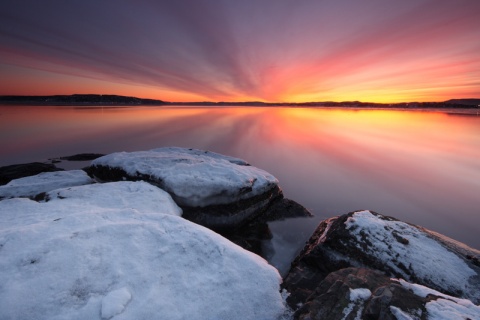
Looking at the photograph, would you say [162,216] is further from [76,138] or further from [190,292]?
[76,138]

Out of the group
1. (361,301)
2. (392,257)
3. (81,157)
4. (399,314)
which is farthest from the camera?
(81,157)

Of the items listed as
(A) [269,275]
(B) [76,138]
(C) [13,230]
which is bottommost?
(B) [76,138]

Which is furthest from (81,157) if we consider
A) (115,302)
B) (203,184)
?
(115,302)

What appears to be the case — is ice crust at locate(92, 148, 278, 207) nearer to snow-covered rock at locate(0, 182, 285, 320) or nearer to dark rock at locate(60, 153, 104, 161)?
snow-covered rock at locate(0, 182, 285, 320)

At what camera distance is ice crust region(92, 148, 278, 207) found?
5.45m

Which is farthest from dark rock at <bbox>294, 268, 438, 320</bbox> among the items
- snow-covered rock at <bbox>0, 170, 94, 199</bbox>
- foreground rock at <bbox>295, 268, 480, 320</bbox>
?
snow-covered rock at <bbox>0, 170, 94, 199</bbox>

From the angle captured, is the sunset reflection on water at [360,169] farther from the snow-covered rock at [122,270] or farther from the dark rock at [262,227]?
the snow-covered rock at [122,270]

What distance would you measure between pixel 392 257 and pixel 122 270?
4.09 metres

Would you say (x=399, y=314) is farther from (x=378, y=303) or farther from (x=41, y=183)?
(x=41, y=183)

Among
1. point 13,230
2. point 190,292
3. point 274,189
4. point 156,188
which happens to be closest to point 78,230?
point 13,230

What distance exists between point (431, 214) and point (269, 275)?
7.28 m

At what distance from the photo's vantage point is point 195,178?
569 centimetres

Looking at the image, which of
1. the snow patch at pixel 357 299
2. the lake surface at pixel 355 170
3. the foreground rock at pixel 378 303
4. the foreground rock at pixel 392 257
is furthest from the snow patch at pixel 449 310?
the lake surface at pixel 355 170

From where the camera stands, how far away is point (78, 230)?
3023 mm
